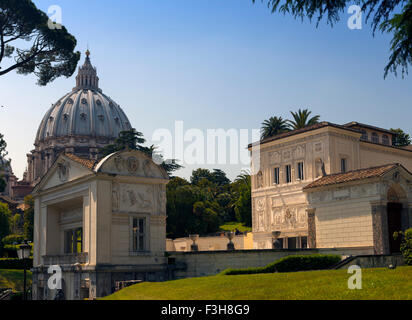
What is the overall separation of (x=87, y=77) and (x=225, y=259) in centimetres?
16826

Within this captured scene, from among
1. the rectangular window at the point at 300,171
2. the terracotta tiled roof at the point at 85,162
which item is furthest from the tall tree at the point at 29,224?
the terracotta tiled roof at the point at 85,162

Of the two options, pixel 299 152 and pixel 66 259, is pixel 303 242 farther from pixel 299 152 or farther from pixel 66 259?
pixel 66 259

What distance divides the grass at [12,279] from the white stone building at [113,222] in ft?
62.8

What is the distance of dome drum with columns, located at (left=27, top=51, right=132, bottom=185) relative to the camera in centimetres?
16762

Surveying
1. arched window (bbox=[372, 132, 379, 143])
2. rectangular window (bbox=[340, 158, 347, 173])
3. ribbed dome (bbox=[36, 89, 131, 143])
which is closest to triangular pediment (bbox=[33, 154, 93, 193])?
rectangular window (bbox=[340, 158, 347, 173])

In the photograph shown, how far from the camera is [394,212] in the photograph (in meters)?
29.2

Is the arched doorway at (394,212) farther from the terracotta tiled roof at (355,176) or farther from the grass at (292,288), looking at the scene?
the grass at (292,288)

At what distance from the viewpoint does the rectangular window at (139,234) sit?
31862 millimetres

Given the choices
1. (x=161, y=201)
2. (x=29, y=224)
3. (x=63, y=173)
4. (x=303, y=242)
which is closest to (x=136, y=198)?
(x=161, y=201)

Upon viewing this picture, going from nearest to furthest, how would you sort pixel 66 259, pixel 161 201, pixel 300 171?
pixel 66 259 < pixel 161 201 < pixel 300 171

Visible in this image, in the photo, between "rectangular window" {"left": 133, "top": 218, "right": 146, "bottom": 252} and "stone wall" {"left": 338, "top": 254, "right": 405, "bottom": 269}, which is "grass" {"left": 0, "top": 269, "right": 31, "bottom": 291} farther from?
"stone wall" {"left": 338, "top": 254, "right": 405, "bottom": 269}

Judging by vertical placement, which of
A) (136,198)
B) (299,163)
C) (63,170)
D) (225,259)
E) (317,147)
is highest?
(317,147)
